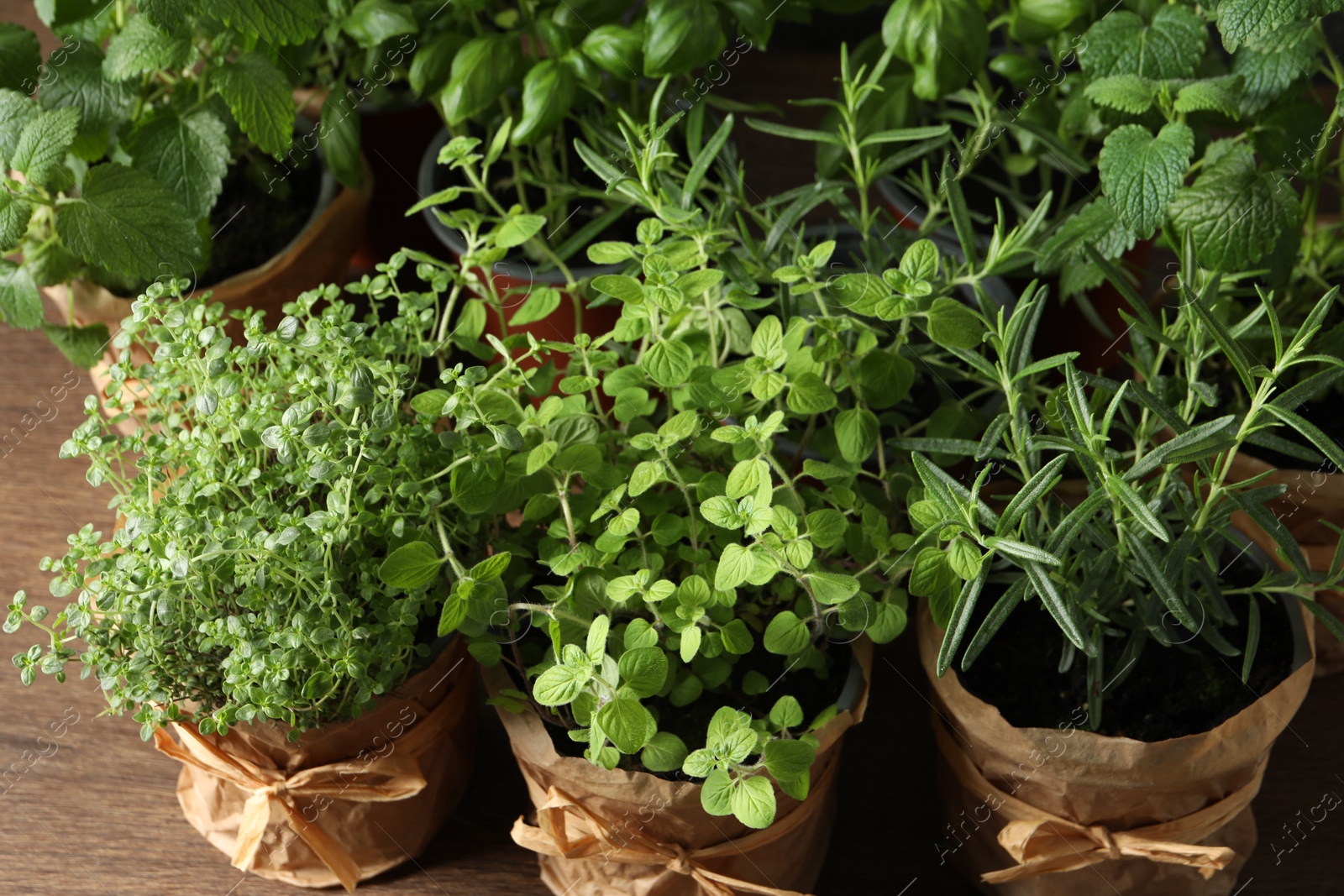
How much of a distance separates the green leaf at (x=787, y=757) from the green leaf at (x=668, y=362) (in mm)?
226

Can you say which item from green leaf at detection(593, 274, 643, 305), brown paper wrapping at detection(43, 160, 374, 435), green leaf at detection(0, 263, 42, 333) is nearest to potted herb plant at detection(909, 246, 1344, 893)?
green leaf at detection(593, 274, 643, 305)

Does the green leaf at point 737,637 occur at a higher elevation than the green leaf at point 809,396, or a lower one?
lower

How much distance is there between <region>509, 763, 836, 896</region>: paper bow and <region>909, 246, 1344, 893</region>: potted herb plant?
138mm

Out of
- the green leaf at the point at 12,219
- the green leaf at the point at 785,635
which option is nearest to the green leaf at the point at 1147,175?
the green leaf at the point at 785,635

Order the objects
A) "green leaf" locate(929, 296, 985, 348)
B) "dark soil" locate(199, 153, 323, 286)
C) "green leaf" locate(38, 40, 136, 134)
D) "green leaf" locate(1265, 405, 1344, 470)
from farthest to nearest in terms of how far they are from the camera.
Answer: "dark soil" locate(199, 153, 323, 286), "green leaf" locate(38, 40, 136, 134), "green leaf" locate(929, 296, 985, 348), "green leaf" locate(1265, 405, 1344, 470)

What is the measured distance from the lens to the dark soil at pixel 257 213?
1.09 meters

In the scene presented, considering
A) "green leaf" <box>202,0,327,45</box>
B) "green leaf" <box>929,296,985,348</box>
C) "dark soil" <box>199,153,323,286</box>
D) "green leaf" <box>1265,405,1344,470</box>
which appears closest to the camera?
"green leaf" <box>1265,405,1344,470</box>

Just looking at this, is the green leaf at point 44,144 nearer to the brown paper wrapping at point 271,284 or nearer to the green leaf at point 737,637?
the brown paper wrapping at point 271,284

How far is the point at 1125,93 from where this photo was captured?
32.6 inches

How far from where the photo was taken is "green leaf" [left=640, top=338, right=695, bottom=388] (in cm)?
73

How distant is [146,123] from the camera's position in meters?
0.96

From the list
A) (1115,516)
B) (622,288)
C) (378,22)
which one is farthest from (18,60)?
(1115,516)

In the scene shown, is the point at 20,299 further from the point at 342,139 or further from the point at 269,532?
the point at 269,532

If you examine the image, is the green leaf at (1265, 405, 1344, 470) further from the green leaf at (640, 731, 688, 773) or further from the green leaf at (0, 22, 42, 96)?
the green leaf at (0, 22, 42, 96)
